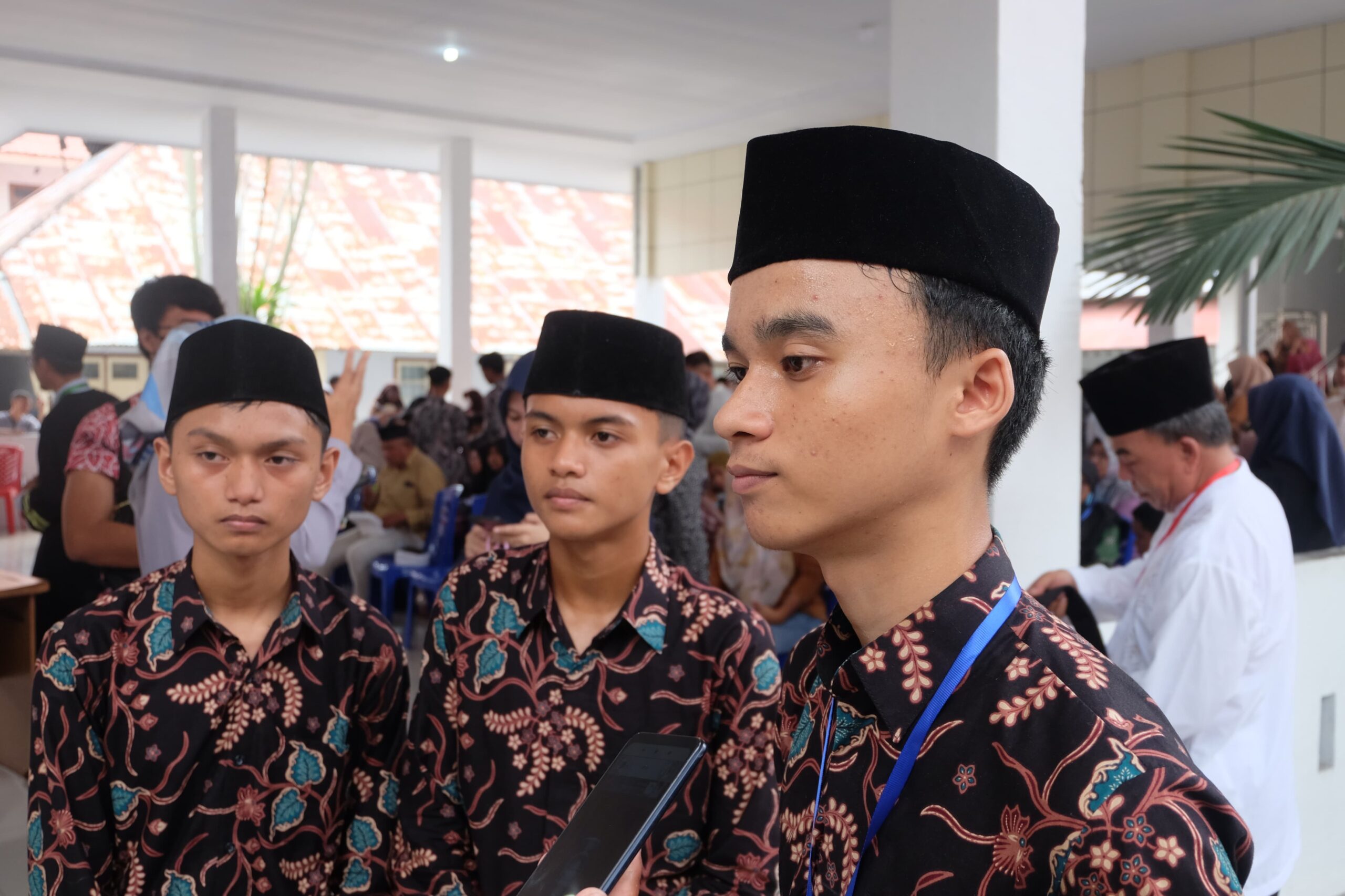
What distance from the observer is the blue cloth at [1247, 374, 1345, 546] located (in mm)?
3508

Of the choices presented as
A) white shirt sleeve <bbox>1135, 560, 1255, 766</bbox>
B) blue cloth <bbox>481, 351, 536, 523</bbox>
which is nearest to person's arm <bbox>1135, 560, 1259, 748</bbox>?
white shirt sleeve <bbox>1135, 560, 1255, 766</bbox>

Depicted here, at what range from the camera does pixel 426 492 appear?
630 cm

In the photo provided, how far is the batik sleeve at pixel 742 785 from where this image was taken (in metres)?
1.42

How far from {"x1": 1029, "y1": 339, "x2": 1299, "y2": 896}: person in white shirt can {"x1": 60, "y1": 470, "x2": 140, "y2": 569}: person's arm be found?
7.25 feet

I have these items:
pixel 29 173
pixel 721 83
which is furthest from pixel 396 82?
pixel 29 173

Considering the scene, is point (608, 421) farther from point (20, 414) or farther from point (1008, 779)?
point (20, 414)

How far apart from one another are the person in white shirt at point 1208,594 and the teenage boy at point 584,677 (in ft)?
3.20

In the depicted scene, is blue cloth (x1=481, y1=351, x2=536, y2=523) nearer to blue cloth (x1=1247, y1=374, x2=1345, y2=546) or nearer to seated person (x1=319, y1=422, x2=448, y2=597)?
blue cloth (x1=1247, y1=374, x2=1345, y2=546)

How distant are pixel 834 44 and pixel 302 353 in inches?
284

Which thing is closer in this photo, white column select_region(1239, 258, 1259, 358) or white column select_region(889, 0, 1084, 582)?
white column select_region(889, 0, 1084, 582)

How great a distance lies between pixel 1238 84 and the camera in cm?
771

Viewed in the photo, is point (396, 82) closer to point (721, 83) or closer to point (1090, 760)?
point (721, 83)

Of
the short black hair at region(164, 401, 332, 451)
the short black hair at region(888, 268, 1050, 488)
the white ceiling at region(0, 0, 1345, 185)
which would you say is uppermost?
the white ceiling at region(0, 0, 1345, 185)

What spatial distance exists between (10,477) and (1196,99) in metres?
11.0
